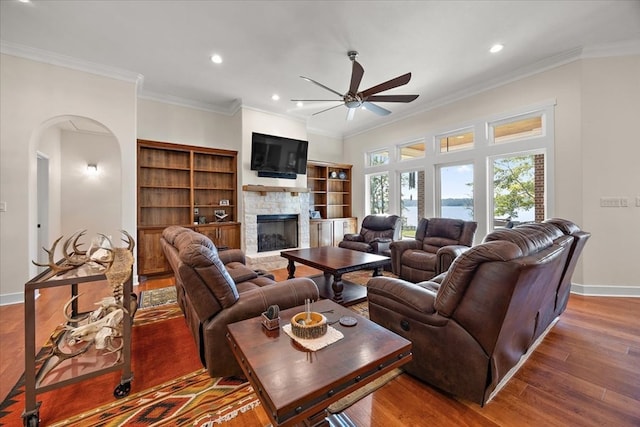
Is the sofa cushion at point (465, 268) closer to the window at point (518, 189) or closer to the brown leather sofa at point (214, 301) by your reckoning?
the brown leather sofa at point (214, 301)

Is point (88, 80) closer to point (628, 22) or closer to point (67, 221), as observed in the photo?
point (67, 221)

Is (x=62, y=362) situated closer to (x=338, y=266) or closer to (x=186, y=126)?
(x=338, y=266)

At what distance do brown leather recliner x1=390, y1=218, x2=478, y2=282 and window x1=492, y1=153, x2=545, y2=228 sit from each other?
0.66 m

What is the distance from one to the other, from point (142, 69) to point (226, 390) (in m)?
4.49

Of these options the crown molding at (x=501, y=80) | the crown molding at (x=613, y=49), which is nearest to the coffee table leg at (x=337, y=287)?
the crown molding at (x=501, y=80)

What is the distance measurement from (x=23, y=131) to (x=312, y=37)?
3883mm

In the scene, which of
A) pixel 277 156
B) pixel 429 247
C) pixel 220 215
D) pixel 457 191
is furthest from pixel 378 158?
pixel 220 215

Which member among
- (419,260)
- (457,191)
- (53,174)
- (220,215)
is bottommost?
(419,260)

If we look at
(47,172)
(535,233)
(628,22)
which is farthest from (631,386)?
(47,172)

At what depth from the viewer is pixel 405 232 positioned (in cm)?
613

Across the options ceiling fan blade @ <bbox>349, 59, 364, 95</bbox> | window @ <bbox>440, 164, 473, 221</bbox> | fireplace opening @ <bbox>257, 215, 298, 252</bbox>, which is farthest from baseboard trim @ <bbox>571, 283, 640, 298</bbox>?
fireplace opening @ <bbox>257, 215, 298, 252</bbox>

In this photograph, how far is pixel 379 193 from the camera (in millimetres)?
6734

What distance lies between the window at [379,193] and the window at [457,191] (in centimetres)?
146

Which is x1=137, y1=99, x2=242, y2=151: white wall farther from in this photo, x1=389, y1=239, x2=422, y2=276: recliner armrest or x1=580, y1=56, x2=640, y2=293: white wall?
x1=580, y1=56, x2=640, y2=293: white wall
